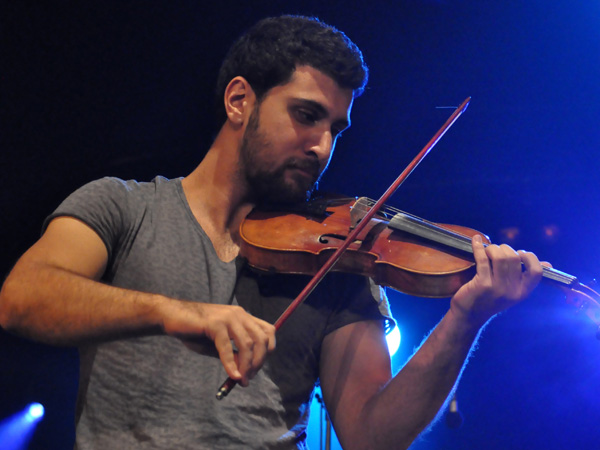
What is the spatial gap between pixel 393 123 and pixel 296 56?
1453mm

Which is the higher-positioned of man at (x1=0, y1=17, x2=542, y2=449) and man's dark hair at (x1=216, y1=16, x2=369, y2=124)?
man's dark hair at (x1=216, y1=16, x2=369, y2=124)

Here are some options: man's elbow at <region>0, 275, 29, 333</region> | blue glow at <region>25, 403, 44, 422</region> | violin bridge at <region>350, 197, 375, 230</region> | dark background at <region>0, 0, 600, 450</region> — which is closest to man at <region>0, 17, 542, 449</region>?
man's elbow at <region>0, 275, 29, 333</region>

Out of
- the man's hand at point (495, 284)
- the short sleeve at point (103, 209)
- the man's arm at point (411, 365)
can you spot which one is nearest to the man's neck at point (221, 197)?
the short sleeve at point (103, 209)

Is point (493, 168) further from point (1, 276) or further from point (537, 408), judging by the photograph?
point (1, 276)

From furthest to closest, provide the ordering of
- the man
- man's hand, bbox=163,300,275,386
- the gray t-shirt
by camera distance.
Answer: the gray t-shirt → the man → man's hand, bbox=163,300,275,386

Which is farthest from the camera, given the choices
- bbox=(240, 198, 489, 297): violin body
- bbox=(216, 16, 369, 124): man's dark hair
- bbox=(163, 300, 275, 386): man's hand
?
bbox=(216, 16, 369, 124): man's dark hair

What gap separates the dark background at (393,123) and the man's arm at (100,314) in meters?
1.72

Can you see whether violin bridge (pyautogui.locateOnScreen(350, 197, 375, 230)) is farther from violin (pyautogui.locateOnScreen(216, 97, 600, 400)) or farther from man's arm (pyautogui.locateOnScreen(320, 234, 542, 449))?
man's arm (pyautogui.locateOnScreen(320, 234, 542, 449))

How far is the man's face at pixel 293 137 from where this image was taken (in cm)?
177

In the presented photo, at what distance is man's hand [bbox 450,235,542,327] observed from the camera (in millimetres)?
1375

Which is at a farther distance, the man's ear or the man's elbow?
the man's ear

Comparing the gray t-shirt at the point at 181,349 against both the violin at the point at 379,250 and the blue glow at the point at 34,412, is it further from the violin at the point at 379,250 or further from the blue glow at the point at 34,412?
the blue glow at the point at 34,412

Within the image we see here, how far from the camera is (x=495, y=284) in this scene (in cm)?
138

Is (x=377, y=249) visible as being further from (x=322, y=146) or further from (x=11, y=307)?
(x=11, y=307)
